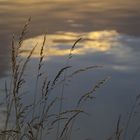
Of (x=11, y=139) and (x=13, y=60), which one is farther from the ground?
(x=13, y=60)

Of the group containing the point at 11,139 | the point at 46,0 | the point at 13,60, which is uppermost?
the point at 13,60

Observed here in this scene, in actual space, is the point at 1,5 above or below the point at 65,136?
below

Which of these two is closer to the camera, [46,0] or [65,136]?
[65,136]

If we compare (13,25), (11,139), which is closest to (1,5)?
(13,25)

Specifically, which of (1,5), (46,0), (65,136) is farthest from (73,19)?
(65,136)

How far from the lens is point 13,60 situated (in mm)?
3863

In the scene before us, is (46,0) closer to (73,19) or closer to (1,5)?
(1,5)

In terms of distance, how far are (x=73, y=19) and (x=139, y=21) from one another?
1353mm

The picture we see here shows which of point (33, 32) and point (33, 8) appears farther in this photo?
point (33, 8)

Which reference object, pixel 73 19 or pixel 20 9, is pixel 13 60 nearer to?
pixel 73 19

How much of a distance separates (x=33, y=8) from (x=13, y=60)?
10964mm

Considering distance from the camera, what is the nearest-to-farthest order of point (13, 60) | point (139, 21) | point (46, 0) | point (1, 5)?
point (13, 60), point (139, 21), point (1, 5), point (46, 0)

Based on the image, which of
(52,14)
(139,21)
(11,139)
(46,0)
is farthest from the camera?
(46,0)

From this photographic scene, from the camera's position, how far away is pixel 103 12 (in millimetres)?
14125
